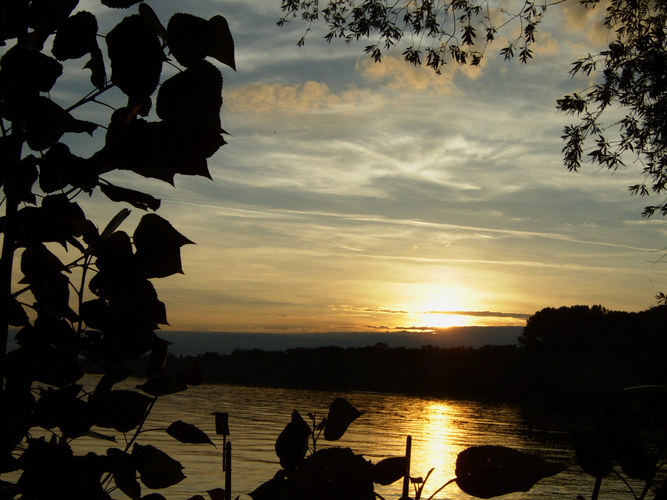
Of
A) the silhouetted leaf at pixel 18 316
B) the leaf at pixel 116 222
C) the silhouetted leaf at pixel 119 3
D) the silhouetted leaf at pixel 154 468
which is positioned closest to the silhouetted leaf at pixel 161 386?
the silhouetted leaf at pixel 154 468

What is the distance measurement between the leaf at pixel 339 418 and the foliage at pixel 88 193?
366 millimetres

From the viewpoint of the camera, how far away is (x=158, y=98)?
1004mm

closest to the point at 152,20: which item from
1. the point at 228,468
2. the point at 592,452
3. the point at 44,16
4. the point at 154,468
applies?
the point at 44,16

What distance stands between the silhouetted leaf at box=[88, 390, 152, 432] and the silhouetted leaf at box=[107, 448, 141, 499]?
50mm

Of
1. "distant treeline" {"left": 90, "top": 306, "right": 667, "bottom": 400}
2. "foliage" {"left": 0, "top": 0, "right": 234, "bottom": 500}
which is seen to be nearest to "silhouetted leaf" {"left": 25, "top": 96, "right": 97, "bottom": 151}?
"foliage" {"left": 0, "top": 0, "right": 234, "bottom": 500}

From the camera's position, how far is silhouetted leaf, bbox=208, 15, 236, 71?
100 centimetres

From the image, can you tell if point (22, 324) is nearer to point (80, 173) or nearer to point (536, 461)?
point (80, 173)

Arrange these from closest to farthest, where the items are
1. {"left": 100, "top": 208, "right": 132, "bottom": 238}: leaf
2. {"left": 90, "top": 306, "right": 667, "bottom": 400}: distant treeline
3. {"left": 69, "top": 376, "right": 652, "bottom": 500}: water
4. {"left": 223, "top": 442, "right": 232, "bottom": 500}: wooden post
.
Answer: {"left": 100, "top": 208, "right": 132, "bottom": 238}: leaf
{"left": 223, "top": 442, "right": 232, "bottom": 500}: wooden post
{"left": 69, "top": 376, "right": 652, "bottom": 500}: water
{"left": 90, "top": 306, "right": 667, "bottom": 400}: distant treeline

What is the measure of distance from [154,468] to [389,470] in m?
0.47

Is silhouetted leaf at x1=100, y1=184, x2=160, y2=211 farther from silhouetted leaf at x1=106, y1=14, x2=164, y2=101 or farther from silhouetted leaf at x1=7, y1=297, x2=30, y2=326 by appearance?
silhouetted leaf at x1=7, y1=297, x2=30, y2=326

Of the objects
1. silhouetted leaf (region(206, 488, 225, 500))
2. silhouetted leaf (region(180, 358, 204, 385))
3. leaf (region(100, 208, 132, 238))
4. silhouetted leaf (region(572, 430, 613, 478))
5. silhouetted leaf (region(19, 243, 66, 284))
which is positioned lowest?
silhouetted leaf (region(206, 488, 225, 500))

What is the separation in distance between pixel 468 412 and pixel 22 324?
285 feet

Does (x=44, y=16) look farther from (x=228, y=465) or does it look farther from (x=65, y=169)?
(x=228, y=465)

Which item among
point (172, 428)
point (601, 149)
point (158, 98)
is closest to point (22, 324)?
point (172, 428)
